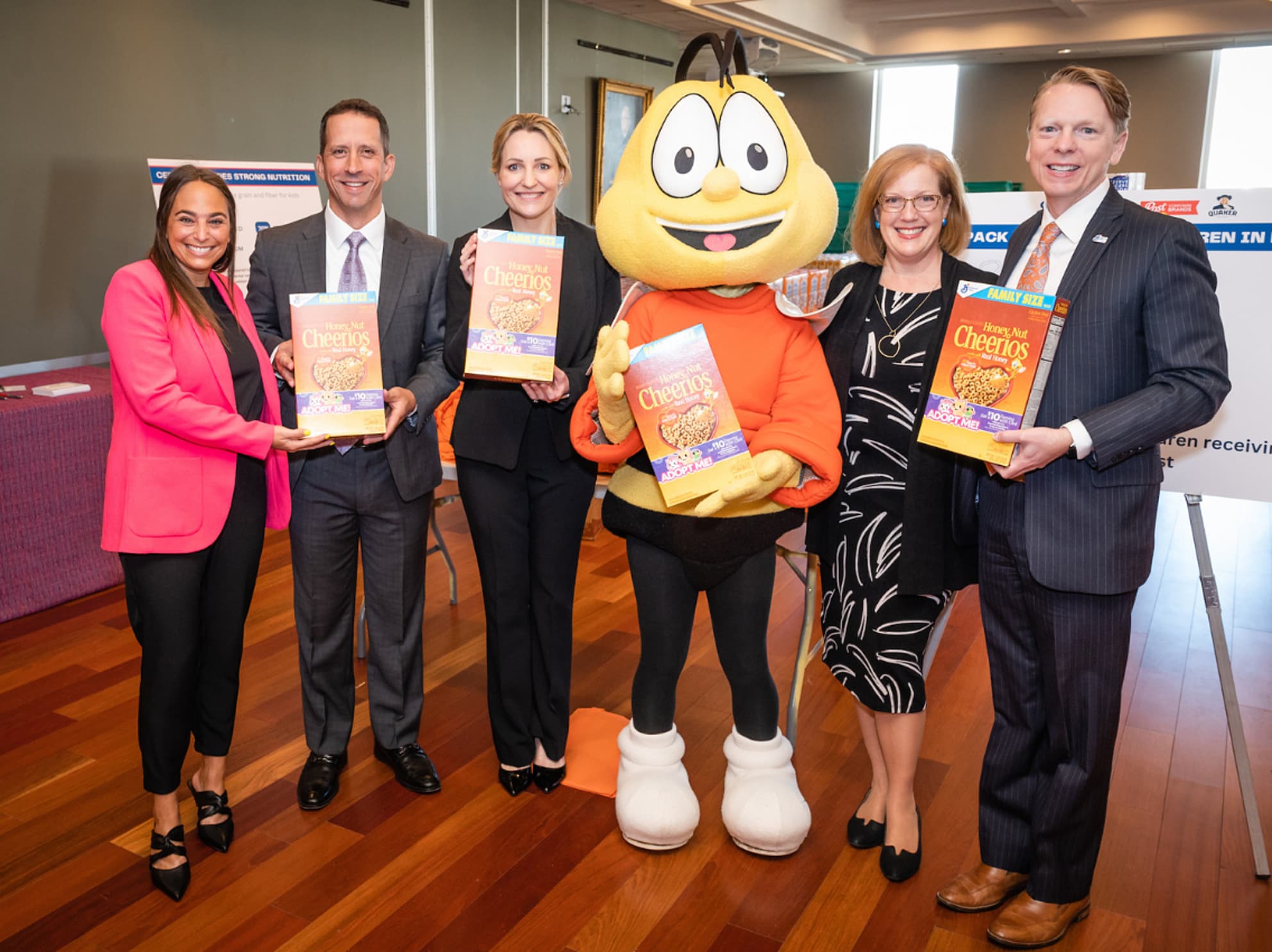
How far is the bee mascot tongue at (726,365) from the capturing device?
200cm

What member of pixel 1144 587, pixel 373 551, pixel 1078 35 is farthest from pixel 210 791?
pixel 1078 35

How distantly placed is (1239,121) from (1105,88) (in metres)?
10.6

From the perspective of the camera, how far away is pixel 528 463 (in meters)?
2.36

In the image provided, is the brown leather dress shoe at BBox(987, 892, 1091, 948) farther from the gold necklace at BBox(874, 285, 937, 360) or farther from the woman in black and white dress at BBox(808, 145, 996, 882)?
the gold necklace at BBox(874, 285, 937, 360)

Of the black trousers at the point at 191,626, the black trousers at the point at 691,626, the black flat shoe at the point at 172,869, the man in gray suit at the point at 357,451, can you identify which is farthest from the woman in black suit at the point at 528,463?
the black flat shoe at the point at 172,869

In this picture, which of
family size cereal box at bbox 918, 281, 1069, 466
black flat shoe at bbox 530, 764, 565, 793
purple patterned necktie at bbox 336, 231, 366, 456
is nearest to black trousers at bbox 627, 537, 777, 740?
black flat shoe at bbox 530, 764, 565, 793

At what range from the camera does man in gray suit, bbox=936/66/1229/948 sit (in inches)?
68.2

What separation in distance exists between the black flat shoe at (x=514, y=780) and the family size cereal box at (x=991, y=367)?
1.34 metres

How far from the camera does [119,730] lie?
2883 mm

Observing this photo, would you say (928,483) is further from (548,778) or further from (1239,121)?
(1239,121)

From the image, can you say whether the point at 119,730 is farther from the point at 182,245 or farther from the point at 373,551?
the point at 182,245

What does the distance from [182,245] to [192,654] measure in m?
0.83

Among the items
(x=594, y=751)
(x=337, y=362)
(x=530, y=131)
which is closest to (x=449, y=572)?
(x=594, y=751)

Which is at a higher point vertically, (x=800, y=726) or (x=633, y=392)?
(x=633, y=392)
